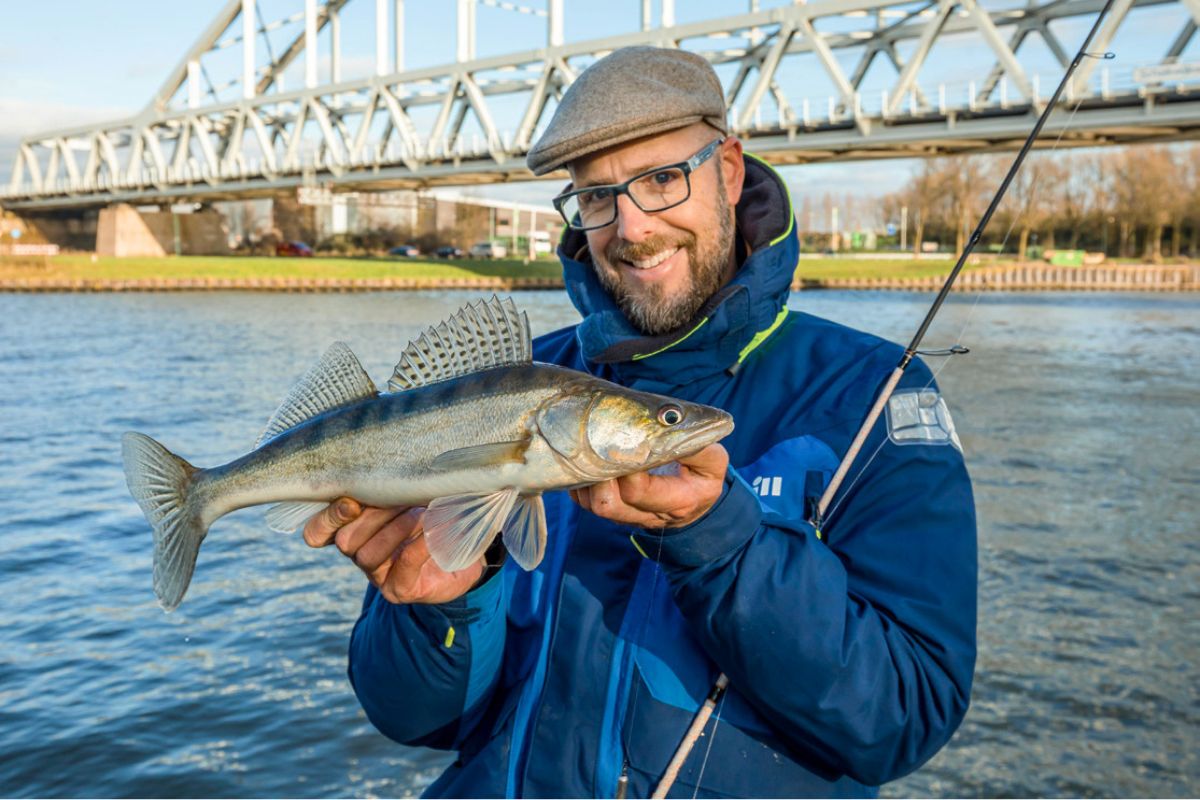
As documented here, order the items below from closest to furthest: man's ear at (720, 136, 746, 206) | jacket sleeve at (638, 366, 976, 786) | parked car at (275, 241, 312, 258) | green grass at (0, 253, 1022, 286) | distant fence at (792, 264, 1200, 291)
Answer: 1. jacket sleeve at (638, 366, 976, 786)
2. man's ear at (720, 136, 746, 206)
3. green grass at (0, 253, 1022, 286)
4. distant fence at (792, 264, 1200, 291)
5. parked car at (275, 241, 312, 258)

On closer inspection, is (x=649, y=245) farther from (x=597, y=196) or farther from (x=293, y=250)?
(x=293, y=250)

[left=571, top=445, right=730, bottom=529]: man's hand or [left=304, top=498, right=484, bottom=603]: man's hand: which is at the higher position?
[left=571, top=445, right=730, bottom=529]: man's hand

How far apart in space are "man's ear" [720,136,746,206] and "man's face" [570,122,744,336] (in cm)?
9

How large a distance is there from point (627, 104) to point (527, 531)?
1381mm

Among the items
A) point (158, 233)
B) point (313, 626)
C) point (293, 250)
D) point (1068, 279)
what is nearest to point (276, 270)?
point (293, 250)

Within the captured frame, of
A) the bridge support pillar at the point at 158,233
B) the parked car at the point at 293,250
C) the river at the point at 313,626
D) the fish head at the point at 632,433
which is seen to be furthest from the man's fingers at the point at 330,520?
the parked car at the point at 293,250

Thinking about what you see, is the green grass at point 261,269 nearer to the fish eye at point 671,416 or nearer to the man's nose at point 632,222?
the man's nose at point 632,222

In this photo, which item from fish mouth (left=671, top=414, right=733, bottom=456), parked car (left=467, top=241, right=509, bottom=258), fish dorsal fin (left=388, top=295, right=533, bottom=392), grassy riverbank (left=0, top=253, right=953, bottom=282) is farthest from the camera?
parked car (left=467, top=241, right=509, bottom=258)

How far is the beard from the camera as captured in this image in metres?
3.56

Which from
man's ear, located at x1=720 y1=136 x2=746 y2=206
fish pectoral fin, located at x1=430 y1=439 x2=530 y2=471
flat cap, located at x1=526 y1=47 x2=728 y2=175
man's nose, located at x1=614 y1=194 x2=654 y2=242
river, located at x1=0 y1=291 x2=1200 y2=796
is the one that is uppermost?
flat cap, located at x1=526 y1=47 x2=728 y2=175

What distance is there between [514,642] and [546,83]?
207 feet

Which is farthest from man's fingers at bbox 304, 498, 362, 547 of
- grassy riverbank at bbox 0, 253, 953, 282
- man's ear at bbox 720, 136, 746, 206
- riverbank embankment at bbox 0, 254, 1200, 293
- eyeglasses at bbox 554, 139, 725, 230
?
riverbank embankment at bbox 0, 254, 1200, 293

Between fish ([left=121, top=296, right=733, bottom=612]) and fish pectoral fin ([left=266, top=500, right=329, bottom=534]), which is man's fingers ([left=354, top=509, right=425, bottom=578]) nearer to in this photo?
fish ([left=121, top=296, right=733, bottom=612])

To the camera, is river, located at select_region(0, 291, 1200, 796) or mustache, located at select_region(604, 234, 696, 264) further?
river, located at select_region(0, 291, 1200, 796)
